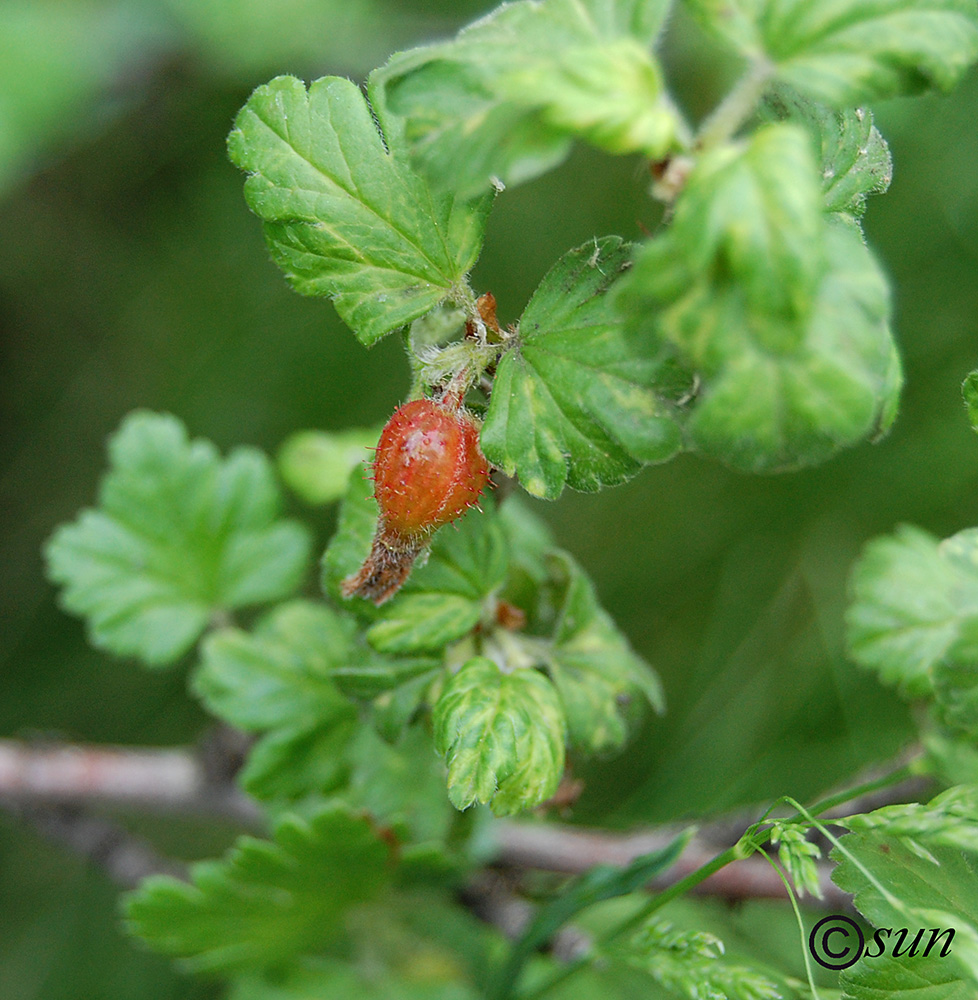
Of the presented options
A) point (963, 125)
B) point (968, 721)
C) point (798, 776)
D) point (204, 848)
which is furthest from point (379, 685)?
point (963, 125)

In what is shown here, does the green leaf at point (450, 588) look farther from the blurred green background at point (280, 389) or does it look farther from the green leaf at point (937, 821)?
the blurred green background at point (280, 389)

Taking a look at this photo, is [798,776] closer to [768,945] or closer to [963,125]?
[768,945]

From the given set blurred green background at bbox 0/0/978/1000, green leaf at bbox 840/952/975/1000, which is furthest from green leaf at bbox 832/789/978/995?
blurred green background at bbox 0/0/978/1000

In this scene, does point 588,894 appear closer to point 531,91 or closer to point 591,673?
point 591,673

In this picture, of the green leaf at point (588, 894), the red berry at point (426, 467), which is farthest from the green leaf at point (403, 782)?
the red berry at point (426, 467)

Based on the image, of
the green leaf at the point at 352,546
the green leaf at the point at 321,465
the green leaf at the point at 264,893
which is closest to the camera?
the green leaf at the point at 352,546

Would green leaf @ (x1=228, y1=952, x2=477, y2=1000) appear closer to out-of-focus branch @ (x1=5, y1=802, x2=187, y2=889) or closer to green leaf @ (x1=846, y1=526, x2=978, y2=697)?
out-of-focus branch @ (x1=5, y1=802, x2=187, y2=889)
